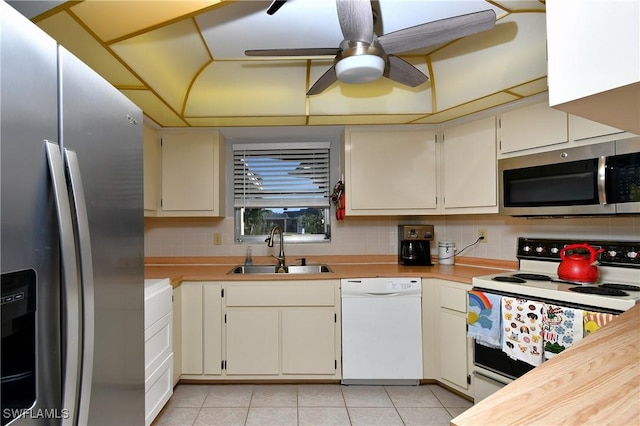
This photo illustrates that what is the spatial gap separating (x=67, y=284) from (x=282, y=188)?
2349 millimetres

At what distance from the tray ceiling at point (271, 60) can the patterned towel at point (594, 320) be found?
1278 millimetres

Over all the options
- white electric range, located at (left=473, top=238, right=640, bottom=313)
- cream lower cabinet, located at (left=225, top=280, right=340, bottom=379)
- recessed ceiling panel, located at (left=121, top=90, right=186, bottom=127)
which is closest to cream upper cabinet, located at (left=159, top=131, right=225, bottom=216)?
recessed ceiling panel, located at (left=121, top=90, right=186, bottom=127)

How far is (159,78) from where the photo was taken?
1947 mm

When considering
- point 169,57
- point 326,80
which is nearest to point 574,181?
point 326,80

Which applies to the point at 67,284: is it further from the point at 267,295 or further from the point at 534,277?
the point at 534,277

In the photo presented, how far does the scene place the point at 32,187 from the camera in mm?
704

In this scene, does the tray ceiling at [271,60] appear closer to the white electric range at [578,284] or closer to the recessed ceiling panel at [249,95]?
the recessed ceiling panel at [249,95]

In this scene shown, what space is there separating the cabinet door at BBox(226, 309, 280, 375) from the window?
868 mm

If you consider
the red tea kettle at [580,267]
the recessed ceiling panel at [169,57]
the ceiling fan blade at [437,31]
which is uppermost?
the recessed ceiling panel at [169,57]

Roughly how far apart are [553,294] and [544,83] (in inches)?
47.0

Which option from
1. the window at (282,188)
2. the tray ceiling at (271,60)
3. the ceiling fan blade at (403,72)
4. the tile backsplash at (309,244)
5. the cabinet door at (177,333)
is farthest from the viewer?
the window at (282,188)

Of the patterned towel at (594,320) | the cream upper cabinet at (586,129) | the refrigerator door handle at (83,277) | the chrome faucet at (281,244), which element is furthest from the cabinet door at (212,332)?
the cream upper cabinet at (586,129)

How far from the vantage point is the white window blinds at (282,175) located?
3041 millimetres

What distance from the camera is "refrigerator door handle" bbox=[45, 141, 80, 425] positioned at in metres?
0.74
